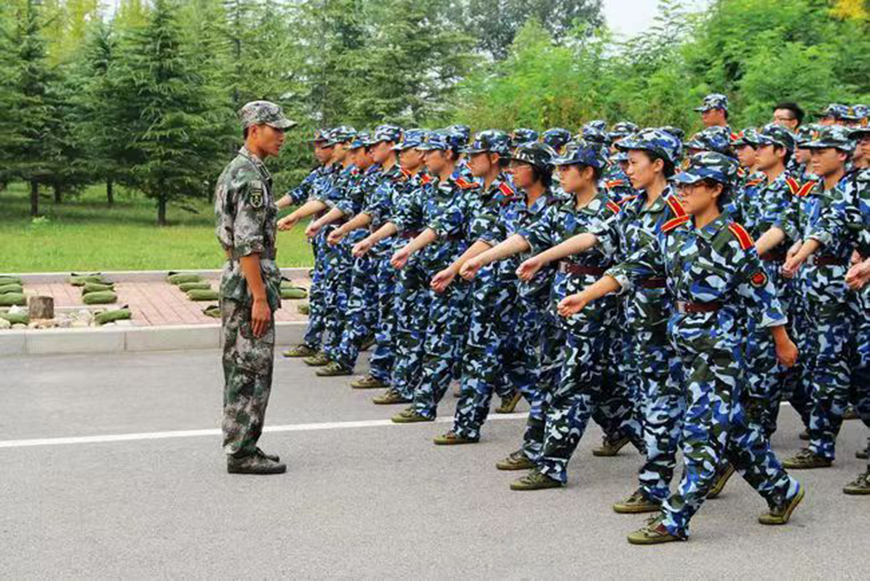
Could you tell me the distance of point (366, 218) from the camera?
9023mm

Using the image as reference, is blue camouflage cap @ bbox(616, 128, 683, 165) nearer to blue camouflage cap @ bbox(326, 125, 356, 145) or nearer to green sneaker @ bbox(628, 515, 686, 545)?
green sneaker @ bbox(628, 515, 686, 545)

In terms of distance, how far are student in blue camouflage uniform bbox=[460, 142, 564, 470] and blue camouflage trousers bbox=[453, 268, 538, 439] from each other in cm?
10

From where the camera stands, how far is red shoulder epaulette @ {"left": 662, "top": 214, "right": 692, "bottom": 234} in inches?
213

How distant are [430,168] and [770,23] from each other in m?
12.1

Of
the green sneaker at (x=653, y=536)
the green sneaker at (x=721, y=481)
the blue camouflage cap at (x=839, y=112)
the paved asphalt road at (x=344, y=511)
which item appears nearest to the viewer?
the paved asphalt road at (x=344, y=511)

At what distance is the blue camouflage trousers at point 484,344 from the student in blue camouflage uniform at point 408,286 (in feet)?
3.24

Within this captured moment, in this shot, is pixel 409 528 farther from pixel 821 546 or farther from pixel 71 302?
pixel 71 302

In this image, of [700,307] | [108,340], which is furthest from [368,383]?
[700,307]

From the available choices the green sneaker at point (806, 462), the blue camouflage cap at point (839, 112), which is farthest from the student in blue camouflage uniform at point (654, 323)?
the blue camouflage cap at point (839, 112)

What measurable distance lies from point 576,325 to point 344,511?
1.59 metres

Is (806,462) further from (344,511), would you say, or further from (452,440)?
(344,511)

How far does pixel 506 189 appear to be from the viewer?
23.8 ft

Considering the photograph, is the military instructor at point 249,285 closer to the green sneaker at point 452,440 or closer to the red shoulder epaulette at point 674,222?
the green sneaker at point 452,440

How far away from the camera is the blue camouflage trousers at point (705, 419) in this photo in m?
5.21
